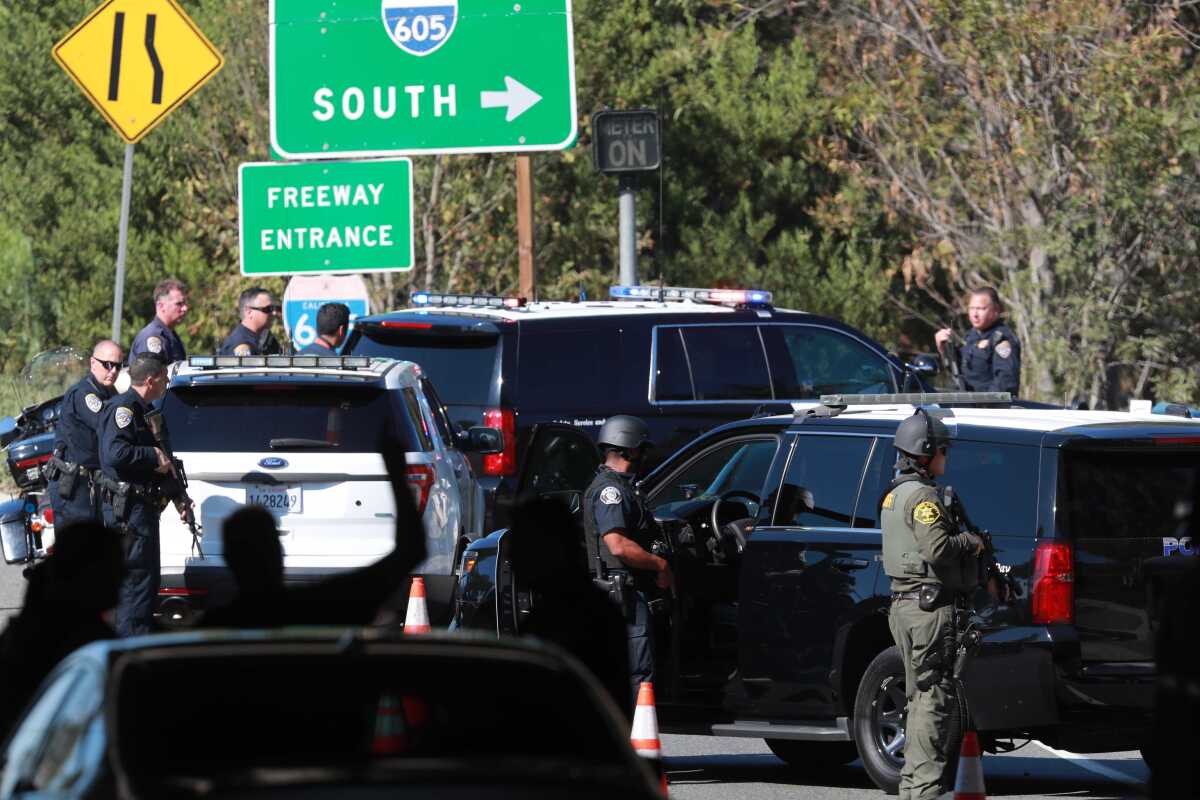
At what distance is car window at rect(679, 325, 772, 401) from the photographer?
15.9 meters

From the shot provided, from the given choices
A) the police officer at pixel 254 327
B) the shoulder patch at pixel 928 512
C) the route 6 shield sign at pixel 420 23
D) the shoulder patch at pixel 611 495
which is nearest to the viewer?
the shoulder patch at pixel 928 512

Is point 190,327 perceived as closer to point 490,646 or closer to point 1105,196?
point 1105,196

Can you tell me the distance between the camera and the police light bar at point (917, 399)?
9922 millimetres

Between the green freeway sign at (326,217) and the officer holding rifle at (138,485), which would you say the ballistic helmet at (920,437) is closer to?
the officer holding rifle at (138,485)

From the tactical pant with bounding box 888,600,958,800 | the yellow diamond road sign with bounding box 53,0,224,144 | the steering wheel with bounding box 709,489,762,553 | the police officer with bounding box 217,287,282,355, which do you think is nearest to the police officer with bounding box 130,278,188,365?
the police officer with bounding box 217,287,282,355

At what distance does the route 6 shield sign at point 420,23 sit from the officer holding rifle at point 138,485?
28.5 ft

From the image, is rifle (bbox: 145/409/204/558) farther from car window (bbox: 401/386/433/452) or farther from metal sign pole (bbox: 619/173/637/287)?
metal sign pole (bbox: 619/173/637/287)

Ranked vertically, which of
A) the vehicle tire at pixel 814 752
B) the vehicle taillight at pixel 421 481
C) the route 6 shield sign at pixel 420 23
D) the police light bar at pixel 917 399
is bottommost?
the vehicle tire at pixel 814 752

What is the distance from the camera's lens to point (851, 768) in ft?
34.5

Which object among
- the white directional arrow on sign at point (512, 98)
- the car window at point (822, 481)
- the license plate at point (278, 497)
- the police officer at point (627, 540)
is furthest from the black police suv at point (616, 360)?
the police officer at point (627, 540)

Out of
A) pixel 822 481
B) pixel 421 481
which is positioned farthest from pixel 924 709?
pixel 421 481

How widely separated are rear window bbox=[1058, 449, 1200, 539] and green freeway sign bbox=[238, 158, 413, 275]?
35.1 feet

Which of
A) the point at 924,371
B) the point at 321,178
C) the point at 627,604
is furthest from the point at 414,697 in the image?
the point at 321,178

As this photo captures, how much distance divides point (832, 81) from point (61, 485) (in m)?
20.3
